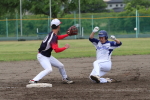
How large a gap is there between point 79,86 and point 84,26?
31654 millimetres

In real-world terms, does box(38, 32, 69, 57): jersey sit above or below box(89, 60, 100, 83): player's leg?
above

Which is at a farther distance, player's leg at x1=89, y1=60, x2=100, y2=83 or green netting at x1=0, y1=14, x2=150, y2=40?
green netting at x1=0, y1=14, x2=150, y2=40

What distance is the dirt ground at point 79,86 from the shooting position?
661 cm

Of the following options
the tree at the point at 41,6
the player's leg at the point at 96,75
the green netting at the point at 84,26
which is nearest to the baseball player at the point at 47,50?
the player's leg at the point at 96,75

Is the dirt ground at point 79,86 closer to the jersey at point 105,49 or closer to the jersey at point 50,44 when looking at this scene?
the jersey at point 105,49

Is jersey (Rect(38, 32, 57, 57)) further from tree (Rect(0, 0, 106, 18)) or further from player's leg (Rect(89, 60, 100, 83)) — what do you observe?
tree (Rect(0, 0, 106, 18))

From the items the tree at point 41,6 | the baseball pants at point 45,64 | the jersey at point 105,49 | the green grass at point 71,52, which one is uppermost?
the tree at point 41,6

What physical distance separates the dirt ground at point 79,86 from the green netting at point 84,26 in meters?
25.9

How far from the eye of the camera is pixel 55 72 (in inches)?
439

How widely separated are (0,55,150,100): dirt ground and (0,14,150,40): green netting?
84.9 feet

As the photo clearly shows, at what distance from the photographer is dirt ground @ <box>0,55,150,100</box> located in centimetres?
661

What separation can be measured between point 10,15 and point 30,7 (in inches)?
107

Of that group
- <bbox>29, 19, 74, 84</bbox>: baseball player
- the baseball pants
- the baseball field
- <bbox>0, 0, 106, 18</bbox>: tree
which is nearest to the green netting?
<bbox>0, 0, 106, 18</bbox>: tree

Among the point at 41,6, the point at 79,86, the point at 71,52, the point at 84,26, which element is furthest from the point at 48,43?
the point at 41,6
